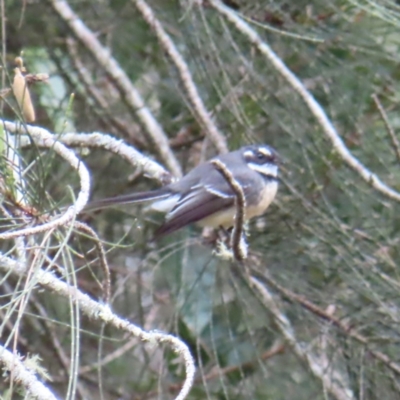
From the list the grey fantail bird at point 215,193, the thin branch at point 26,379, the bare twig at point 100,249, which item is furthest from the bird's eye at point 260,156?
the thin branch at point 26,379

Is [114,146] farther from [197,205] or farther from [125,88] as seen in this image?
[197,205]

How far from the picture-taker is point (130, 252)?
3.88 m

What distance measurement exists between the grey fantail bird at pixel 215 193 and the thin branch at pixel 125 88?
135mm

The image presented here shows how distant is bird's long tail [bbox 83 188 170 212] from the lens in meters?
3.54

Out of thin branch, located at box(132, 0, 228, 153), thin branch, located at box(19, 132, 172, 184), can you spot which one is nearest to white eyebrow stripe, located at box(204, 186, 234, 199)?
thin branch, located at box(132, 0, 228, 153)

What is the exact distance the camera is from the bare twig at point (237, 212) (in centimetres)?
224

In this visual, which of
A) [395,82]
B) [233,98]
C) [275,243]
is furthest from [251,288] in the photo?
[395,82]

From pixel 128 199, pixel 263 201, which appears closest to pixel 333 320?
pixel 263 201

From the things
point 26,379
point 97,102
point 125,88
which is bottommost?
point 97,102

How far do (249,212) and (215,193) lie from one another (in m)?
0.29

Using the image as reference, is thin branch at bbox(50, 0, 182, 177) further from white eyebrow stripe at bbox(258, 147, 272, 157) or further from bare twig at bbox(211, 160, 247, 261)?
bare twig at bbox(211, 160, 247, 261)

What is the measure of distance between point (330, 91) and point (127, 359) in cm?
154

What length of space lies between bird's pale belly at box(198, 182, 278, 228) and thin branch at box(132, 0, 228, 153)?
0.34 metres

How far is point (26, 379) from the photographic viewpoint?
5.25 ft
